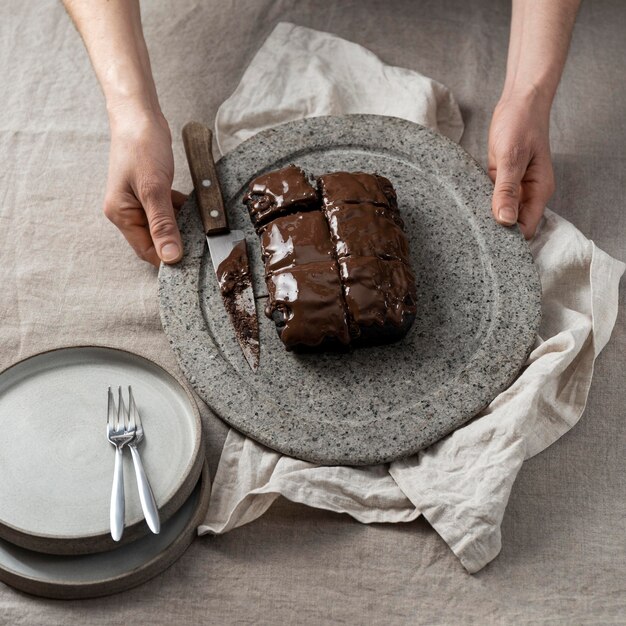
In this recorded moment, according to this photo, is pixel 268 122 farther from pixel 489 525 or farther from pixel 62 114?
pixel 489 525

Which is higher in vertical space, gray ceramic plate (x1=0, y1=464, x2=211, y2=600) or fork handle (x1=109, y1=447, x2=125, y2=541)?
fork handle (x1=109, y1=447, x2=125, y2=541)

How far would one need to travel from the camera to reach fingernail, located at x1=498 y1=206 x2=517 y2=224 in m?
2.67

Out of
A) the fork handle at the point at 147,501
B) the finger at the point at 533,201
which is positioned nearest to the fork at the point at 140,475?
the fork handle at the point at 147,501

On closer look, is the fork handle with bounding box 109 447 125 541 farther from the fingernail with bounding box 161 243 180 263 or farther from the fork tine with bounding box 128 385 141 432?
the fingernail with bounding box 161 243 180 263

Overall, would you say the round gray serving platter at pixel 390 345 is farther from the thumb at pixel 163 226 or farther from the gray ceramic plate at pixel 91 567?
the gray ceramic plate at pixel 91 567

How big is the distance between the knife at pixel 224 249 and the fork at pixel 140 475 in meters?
0.38

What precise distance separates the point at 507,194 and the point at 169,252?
1.08 m

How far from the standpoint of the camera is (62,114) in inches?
128

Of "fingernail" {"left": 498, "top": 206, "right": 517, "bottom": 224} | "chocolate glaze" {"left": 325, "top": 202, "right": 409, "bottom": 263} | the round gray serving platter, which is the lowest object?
the round gray serving platter

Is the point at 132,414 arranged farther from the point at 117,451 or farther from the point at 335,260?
the point at 335,260

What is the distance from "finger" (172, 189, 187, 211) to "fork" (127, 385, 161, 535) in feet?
2.63

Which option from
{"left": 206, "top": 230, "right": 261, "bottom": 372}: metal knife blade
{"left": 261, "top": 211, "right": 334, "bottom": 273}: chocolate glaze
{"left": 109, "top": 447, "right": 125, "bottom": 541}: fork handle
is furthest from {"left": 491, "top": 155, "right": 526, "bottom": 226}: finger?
{"left": 109, "top": 447, "right": 125, "bottom": 541}: fork handle

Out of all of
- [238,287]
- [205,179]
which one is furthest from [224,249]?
[205,179]

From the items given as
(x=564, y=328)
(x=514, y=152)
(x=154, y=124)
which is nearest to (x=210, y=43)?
(x=154, y=124)
